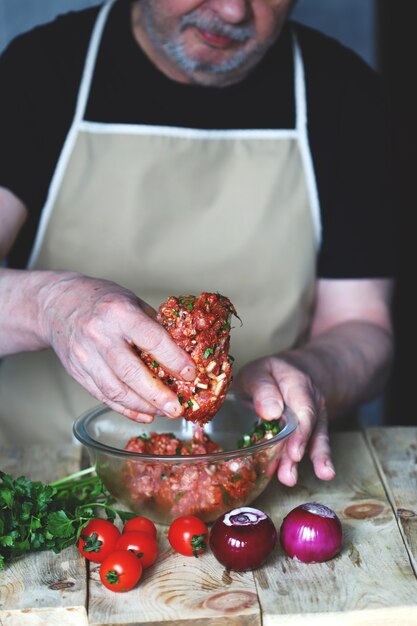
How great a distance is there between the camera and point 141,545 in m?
1.37

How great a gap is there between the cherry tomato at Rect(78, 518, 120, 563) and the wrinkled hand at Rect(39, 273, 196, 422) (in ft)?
0.59

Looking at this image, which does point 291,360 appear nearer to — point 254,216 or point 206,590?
point 254,216

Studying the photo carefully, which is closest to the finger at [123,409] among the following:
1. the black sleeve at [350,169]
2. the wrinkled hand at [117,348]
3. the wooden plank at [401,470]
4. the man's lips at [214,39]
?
the wrinkled hand at [117,348]

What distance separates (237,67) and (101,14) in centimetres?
42

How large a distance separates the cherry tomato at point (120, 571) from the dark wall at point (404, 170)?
6.39 ft

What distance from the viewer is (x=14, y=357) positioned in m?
2.23

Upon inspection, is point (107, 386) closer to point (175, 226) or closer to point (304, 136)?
point (175, 226)

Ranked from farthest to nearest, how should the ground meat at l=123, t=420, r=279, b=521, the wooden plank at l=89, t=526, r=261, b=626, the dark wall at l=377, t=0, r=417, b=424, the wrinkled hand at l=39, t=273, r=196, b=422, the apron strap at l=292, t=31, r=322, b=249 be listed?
the dark wall at l=377, t=0, r=417, b=424 < the apron strap at l=292, t=31, r=322, b=249 < the ground meat at l=123, t=420, r=279, b=521 < the wrinkled hand at l=39, t=273, r=196, b=422 < the wooden plank at l=89, t=526, r=261, b=626

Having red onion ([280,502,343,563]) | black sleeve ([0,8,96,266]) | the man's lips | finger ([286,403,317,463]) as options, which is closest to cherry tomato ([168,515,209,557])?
red onion ([280,502,343,563])

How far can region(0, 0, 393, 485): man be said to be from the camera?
2053mm

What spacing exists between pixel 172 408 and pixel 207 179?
95 centimetres

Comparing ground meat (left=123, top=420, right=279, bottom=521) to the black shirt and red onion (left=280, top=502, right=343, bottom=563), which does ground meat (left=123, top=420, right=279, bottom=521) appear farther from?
the black shirt

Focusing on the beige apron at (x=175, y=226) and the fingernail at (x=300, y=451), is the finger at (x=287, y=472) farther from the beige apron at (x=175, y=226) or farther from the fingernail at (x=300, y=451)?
the beige apron at (x=175, y=226)

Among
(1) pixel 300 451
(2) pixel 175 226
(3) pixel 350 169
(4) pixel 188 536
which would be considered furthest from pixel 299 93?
(4) pixel 188 536
